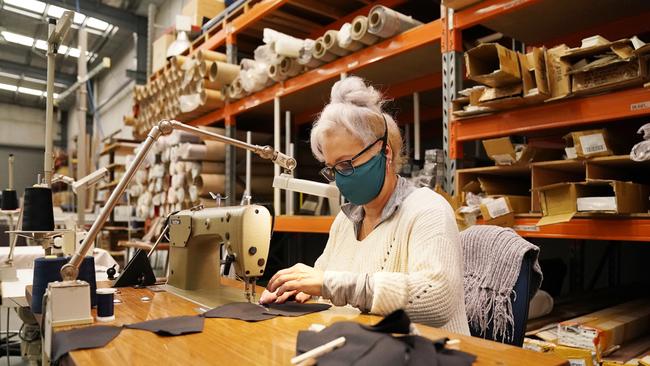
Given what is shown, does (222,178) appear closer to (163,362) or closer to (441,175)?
(441,175)

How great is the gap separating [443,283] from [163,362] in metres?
0.66

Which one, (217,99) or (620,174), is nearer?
(620,174)

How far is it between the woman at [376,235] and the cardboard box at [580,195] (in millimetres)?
696

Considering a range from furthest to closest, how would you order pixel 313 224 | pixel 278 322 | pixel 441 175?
pixel 313 224
pixel 441 175
pixel 278 322

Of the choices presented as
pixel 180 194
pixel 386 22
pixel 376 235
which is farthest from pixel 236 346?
pixel 180 194

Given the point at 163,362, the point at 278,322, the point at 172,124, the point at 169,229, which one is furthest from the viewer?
the point at 169,229

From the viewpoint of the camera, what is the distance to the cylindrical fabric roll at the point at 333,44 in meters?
2.86

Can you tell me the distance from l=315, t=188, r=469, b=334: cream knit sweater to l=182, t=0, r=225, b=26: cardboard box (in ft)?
14.7

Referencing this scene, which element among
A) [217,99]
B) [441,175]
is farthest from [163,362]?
[217,99]

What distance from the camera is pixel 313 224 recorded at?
10.3 ft

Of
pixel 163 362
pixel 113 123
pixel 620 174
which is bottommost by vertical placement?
pixel 163 362

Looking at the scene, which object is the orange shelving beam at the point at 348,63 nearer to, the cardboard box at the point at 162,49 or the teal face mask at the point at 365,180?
the teal face mask at the point at 365,180

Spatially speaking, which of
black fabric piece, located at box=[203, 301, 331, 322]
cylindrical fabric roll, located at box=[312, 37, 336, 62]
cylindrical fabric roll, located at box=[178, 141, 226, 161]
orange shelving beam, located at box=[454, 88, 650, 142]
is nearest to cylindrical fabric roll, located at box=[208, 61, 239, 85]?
cylindrical fabric roll, located at box=[178, 141, 226, 161]

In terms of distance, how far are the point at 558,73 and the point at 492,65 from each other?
296mm
